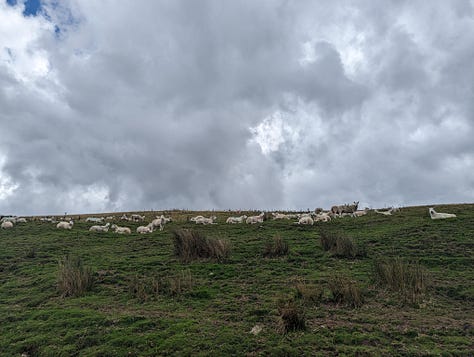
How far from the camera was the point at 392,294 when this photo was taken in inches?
443

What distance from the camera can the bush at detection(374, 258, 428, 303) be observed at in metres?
11.1

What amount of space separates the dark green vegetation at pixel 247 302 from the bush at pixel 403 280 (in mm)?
70

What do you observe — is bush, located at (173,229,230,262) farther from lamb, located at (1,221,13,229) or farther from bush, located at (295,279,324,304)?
lamb, located at (1,221,13,229)

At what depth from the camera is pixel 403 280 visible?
11.6 meters

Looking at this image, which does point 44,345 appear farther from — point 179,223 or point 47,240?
point 179,223

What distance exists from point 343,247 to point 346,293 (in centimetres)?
594

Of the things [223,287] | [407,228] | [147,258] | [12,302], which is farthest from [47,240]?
[407,228]

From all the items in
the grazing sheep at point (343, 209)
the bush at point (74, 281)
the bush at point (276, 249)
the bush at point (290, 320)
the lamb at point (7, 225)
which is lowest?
the bush at point (290, 320)

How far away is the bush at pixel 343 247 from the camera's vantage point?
16281mm

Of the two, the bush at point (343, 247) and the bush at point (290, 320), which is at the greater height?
the bush at point (343, 247)

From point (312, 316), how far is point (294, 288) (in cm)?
222

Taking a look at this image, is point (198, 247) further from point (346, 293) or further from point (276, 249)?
point (346, 293)

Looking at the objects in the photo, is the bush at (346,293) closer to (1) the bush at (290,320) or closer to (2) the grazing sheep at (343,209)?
(1) the bush at (290,320)

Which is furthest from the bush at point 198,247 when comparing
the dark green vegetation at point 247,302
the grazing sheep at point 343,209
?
the grazing sheep at point 343,209
